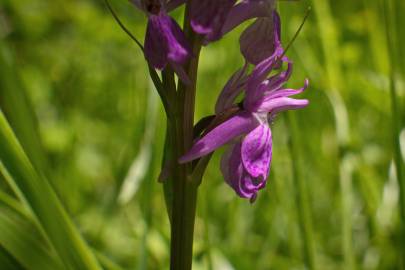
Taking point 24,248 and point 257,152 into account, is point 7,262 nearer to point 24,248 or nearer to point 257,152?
point 24,248

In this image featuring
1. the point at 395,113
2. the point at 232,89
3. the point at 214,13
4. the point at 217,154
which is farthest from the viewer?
the point at 217,154

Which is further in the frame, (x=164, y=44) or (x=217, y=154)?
(x=217, y=154)

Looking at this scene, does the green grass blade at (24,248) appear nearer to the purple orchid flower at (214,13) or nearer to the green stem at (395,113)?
the purple orchid flower at (214,13)

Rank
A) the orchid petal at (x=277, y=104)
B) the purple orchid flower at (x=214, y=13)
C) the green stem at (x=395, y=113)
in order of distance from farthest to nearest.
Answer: the green stem at (x=395, y=113), the orchid petal at (x=277, y=104), the purple orchid flower at (x=214, y=13)

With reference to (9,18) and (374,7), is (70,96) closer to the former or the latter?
(9,18)

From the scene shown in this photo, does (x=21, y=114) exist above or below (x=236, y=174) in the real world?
above

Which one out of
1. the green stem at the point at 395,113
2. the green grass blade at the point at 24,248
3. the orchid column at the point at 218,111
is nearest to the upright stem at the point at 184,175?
the orchid column at the point at 218,111

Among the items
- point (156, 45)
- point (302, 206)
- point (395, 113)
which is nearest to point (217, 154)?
point (302, 206)
